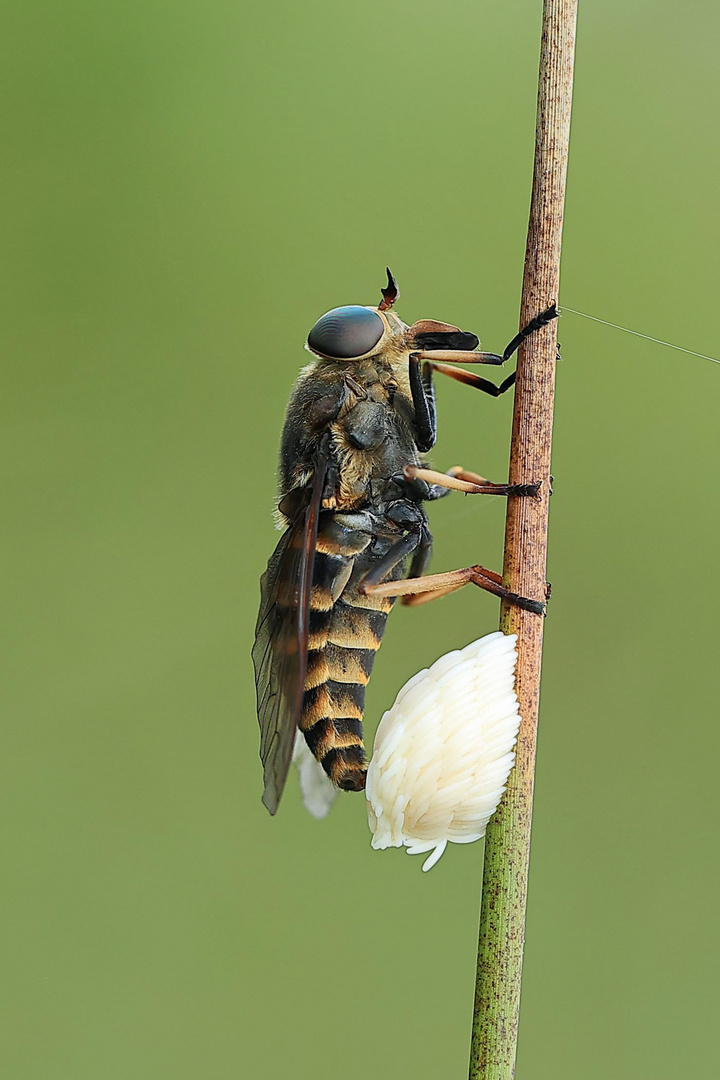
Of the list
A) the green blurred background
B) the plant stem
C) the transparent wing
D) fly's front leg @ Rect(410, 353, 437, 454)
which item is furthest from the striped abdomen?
the green blurred background

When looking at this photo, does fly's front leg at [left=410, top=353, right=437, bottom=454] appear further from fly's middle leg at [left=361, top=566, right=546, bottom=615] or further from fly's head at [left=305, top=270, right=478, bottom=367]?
fly's middle leg at [left=361, top=566, right=546, bottom=615]

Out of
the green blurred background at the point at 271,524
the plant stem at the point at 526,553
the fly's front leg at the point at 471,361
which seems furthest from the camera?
the green blurred background at the point at 271,524

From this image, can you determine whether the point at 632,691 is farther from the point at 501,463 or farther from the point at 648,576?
the point at 501,463

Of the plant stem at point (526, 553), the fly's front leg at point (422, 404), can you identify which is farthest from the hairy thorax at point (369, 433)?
the plant stem at point (526, 553)

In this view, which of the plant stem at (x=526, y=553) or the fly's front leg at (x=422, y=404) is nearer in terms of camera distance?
the plant stem at (x=526, y=553)

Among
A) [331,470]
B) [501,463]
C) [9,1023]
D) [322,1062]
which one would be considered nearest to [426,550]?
[331,470]

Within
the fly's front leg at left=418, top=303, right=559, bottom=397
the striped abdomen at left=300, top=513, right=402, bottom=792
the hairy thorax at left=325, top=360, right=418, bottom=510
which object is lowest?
the striped abdomen at left=300, top=513, right=402, bottom=792

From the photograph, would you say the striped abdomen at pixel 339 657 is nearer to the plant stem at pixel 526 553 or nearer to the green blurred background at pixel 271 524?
the plant stem at pixel 526 553
